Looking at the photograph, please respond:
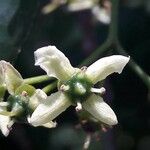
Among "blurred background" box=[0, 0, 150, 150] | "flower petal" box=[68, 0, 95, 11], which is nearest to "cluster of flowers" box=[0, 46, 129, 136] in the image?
"blurred background" box=[0, 0, 150, 150]

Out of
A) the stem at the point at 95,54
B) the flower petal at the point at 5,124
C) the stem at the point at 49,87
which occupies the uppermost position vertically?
the stem at the point at 49,87

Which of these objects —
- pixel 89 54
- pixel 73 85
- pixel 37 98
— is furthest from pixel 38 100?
pixel 89 54

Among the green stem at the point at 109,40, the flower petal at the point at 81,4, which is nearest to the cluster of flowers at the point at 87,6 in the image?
the flower petal at the point at 81,4

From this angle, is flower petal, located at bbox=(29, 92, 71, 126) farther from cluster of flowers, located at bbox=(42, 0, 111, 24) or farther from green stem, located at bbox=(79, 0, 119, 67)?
cluster of flowers, located at bbox=(42, 0, 111, 24)

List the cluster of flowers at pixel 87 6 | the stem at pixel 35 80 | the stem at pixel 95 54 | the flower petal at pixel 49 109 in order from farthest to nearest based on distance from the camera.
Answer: the cluster of flowers at pixel 87 6 → the stem at pixel 95 54 → the stem at pixel 35 80 → the flower petal at pixel 49 109

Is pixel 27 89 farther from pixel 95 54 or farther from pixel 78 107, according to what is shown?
pixel 95 54

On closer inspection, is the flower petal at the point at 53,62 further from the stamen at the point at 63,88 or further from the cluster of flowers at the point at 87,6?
the cluster of flowers at the point at 87,6

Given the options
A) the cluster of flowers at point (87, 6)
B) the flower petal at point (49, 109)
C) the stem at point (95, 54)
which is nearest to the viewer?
the flower petal at point (49, 109)
